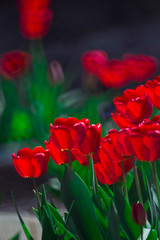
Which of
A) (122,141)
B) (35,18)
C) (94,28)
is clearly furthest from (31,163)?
(94,28)

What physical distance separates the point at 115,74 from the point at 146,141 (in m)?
1.23

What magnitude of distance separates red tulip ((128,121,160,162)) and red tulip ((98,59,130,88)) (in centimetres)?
120

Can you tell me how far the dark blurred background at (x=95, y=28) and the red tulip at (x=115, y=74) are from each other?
2.17 m

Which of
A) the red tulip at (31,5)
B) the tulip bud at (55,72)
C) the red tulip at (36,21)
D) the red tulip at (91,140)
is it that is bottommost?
the tulip bud at (55,72)

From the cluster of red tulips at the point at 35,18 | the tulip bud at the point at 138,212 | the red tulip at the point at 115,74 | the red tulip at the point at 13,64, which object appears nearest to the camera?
the tulip bud at the point at 138,212

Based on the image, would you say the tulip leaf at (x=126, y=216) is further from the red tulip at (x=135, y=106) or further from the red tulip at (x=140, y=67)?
the red tulip at (x=140, y=67)

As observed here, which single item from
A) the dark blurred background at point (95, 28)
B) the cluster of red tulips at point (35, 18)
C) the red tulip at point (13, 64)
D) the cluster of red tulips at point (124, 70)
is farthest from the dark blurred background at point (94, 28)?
the cluster of red tulips at point (124, 70)

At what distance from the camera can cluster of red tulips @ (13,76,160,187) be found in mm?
595

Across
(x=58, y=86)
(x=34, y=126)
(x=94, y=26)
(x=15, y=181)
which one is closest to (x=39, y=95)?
(x=58, y=86)

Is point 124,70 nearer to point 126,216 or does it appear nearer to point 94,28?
point 126,216

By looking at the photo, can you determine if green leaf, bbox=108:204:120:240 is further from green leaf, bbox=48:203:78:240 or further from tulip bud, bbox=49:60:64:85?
tulip bud, bbox=49:60:64:85

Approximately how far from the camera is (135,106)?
635 mm

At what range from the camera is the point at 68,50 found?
13.5 feet

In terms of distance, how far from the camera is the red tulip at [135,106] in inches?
25.0
